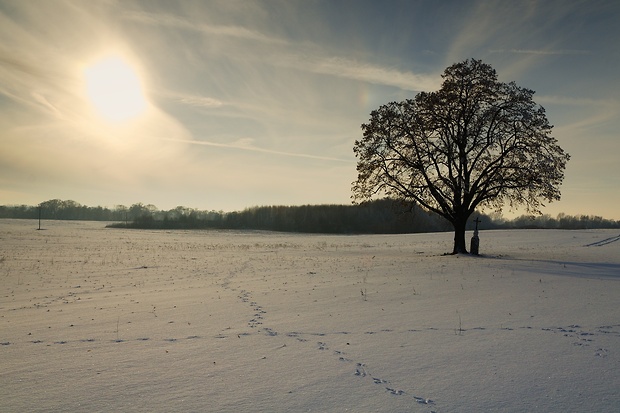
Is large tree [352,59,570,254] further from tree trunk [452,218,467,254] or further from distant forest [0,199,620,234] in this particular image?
distant forest [0,199,620,234]

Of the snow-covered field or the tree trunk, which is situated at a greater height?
the tree trunk

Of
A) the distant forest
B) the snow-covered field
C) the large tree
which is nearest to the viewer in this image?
the snow-covered field

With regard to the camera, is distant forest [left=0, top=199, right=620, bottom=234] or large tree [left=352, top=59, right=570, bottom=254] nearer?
large tree [left=352, top=59, right=570, bottom=254]

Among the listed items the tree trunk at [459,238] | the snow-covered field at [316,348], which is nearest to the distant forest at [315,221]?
the tree trunk at [459,238]

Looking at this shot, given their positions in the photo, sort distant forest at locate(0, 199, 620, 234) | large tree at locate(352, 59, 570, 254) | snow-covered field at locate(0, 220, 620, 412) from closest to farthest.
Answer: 1. snow-covered field at locate(0, 220, 620, 412)
2. large tree at locate(352, 59, 570, 254)
3. distant forest at locate(0, 199, 620, 234)

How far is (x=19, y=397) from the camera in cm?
521

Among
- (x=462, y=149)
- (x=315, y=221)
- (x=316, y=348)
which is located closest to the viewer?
→ (x=316, y=348)

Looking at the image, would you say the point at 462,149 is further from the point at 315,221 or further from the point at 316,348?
the point at 315,221

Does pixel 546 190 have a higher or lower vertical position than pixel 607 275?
higher

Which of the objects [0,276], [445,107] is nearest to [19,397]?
[0,276]

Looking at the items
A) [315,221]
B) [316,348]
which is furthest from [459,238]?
[315,221]

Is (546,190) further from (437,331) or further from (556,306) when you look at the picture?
(437,331)

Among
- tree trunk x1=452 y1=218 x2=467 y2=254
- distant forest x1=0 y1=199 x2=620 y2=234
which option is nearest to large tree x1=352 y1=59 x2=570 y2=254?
tree trunk x1=452 y1=218 x2=467 y2=254

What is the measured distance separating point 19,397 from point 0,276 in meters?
15.6
